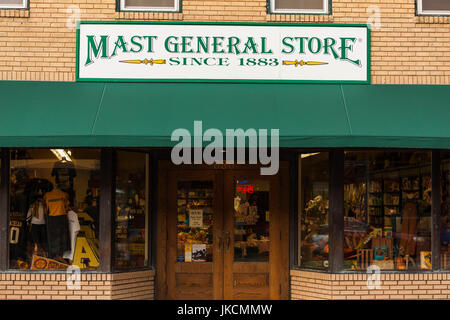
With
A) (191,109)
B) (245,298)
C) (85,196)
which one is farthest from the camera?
(245,298)

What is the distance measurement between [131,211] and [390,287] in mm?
4177

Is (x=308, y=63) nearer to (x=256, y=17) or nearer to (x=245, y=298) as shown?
(x=256, y=17)

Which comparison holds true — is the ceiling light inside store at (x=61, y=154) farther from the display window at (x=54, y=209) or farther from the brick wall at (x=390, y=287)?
the brick wall at (x=390, y=287)

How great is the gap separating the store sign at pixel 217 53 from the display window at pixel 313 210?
4.56 ft

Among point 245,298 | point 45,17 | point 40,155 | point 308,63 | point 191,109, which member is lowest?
point 245,298

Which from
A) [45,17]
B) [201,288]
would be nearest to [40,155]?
[45,17]

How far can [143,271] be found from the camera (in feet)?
32.0

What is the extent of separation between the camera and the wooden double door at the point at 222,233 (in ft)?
33.2

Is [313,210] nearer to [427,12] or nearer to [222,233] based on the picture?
[222,233]

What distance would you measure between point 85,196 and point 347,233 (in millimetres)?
4094

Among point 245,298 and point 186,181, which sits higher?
point 186,181

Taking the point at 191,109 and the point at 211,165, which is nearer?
the point at 191,109

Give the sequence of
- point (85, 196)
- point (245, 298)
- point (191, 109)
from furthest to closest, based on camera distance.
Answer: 1. point (245, 298)
2. point (85, 196)
3. point (191, 109)

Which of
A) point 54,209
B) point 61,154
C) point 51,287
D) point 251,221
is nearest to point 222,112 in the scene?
point 251,221
